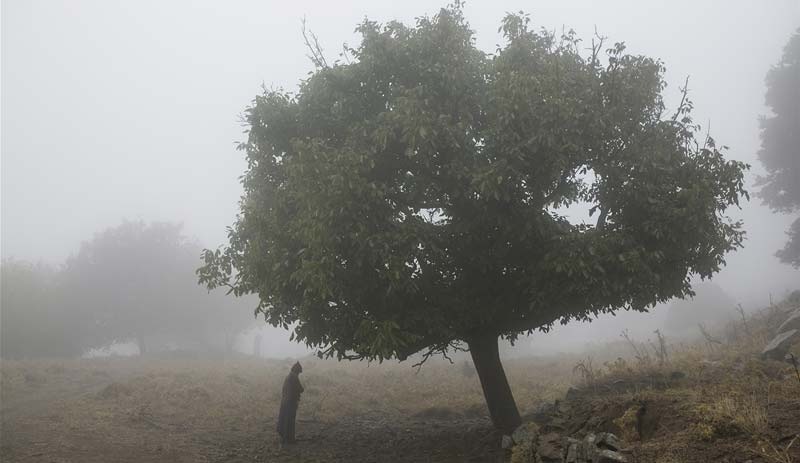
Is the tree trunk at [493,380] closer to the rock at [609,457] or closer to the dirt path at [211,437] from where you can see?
the dirt path at [211,437]

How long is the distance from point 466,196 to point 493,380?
5117 mm

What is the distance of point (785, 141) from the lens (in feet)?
97.1

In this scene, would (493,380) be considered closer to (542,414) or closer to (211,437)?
(542,414)

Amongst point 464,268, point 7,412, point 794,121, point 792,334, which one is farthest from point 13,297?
point 794,121

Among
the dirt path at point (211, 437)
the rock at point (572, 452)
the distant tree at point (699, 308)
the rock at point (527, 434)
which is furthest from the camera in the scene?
the distant tree at point (699, 308)

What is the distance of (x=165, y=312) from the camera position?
51875 mm

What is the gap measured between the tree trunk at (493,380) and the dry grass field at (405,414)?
675mm

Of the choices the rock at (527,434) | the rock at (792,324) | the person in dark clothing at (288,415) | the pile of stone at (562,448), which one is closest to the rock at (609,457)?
the pile of stone at (562,448)

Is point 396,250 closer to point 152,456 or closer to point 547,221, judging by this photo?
point 547,221

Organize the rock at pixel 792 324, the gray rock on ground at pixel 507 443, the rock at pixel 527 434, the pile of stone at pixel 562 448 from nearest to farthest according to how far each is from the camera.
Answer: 1. the pile of stone at pixel 562 448
2. the rock at pixel 527 434
3. the gray rock on ground at pixel 507 443
4. the rock at pixel 792 324

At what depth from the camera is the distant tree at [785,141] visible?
29062 mm

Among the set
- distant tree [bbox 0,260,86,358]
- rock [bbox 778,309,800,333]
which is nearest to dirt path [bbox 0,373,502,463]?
rock [bbox 778,309,800,333]

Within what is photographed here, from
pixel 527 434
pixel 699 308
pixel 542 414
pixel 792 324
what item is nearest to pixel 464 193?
pixel 527 434

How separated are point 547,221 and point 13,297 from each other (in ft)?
158
